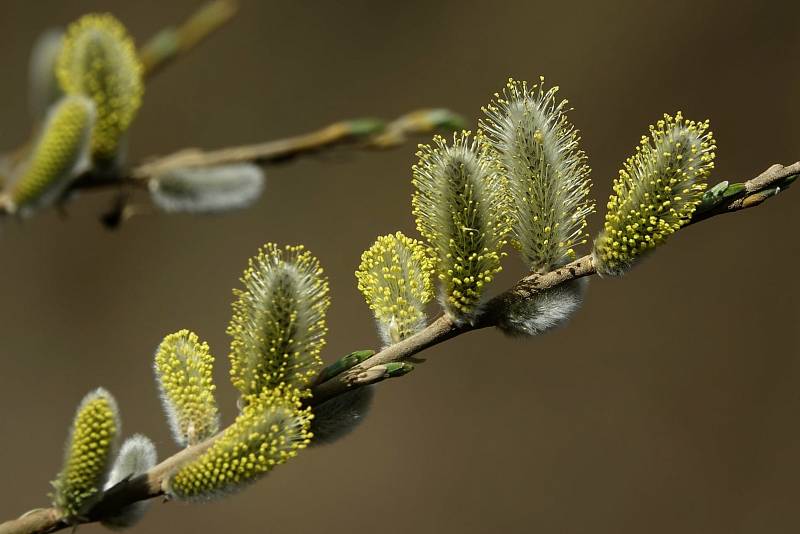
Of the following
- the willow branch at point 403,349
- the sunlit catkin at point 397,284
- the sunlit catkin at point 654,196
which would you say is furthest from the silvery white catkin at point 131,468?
the sunlit catkin at point 654,196

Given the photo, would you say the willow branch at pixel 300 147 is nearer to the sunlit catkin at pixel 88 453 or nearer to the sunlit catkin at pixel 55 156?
the sunlit catkin at pixel 55 156

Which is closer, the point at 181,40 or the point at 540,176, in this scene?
the point at 540,176

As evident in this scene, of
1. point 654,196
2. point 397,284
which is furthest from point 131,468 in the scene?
point 654,196

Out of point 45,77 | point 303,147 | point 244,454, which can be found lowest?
point 244,454

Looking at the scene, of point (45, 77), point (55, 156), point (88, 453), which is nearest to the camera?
point (88, 453)

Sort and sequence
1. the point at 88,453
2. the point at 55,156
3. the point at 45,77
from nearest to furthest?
the point at 88,453
the point at 55,156
the point at 45,77

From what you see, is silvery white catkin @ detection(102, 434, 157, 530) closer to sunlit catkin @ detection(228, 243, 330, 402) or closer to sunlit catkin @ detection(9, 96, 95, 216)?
sunlit catkin @ detection(228, 243, 330, 402)

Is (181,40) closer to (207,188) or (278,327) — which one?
(207,188)

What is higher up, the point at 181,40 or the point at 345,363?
the point at 181,40
